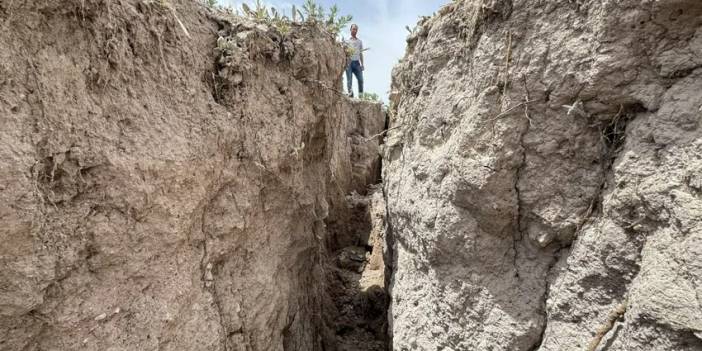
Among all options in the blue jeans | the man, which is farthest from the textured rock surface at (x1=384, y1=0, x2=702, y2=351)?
the blue jeans

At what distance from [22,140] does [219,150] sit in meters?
0.93

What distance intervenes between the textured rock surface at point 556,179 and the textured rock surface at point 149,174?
3.14 ft

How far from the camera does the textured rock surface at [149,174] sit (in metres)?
1.65

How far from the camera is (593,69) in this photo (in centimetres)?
169

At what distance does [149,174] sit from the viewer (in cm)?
199

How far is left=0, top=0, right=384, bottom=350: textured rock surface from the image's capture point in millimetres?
1652

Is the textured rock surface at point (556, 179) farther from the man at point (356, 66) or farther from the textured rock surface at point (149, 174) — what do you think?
the man at point (356, 66)

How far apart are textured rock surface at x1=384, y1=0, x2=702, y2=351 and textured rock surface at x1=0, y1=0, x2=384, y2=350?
96cm

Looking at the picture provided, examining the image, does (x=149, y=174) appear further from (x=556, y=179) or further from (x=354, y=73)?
(x=354, y=73)

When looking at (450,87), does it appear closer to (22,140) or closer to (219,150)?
(219,150)

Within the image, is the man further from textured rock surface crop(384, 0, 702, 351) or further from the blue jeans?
textured rock surface crop(384, 0, 702, 351)

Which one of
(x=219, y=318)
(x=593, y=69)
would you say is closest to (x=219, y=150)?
(x=219, y=318)

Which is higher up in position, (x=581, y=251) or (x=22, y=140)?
(x=22, y=140)

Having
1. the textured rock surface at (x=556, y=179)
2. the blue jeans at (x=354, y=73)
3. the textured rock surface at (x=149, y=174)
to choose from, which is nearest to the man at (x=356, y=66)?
the blue jeans at (x=354, y=73)
